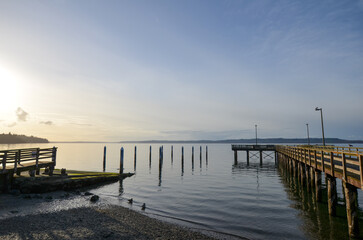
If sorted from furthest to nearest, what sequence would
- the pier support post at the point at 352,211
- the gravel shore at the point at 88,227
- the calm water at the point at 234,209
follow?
1. the calm water at the point at 234,209
2. the pier support post at the point at 352,211
3. the gravel shore at the point at 88,227

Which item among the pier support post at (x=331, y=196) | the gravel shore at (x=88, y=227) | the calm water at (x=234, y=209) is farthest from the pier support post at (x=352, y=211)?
the gravel shore at (x=88, y=227)

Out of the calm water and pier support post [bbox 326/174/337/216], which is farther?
pier support post [bbox 326/174/337/216]

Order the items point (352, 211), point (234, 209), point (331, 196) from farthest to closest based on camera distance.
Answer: point (234, 209) → point (331, 196) → point (352, 211)

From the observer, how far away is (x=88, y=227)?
34.3 feet

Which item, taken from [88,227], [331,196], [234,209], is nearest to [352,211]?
[331,196]

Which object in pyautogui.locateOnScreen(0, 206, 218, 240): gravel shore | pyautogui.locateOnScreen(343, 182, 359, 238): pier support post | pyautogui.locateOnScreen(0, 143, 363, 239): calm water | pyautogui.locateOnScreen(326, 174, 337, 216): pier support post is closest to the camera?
pyautogui.locateOnScreen(0, 206, 218, 240): gravel shore

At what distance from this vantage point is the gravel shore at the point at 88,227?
9492 millimetres

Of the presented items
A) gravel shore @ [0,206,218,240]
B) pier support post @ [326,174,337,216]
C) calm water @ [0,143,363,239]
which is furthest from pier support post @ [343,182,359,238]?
gravel shore @ [0,206,218,240]

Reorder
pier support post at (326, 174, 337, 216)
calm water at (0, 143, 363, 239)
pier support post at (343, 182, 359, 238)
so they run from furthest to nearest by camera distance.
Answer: pier support post at (326, 174, 337, 216), calm water at (0, 143, 363, 239), pier support post at (343, 182, 359, 238)

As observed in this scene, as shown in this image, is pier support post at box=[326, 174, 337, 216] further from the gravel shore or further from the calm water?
the gravel shore

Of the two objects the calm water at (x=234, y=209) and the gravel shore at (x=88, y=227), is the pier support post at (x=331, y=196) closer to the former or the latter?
the calm water at (x=234, y=209)

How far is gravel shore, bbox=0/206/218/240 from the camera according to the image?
374 inches

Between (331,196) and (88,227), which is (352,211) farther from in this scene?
(88,227)

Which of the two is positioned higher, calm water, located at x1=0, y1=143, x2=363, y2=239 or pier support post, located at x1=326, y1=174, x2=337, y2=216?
pier support post, located at x1=326, y1=174, x2=337, y2=216
